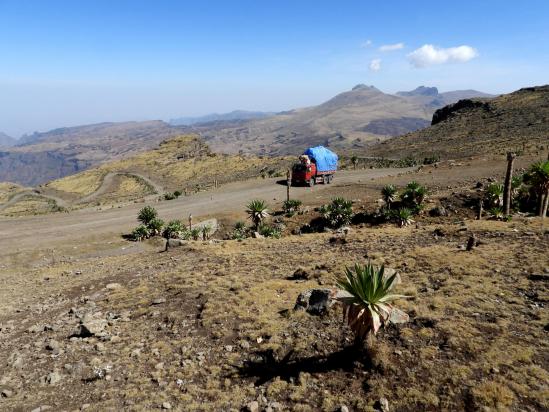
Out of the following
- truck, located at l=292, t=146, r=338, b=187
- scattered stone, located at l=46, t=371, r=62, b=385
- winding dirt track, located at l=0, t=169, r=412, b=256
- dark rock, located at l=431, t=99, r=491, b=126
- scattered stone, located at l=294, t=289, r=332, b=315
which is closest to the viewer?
scattered stone, located at l=46, t=371, r=62, b=385

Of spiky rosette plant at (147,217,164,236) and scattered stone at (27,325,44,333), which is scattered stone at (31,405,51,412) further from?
spiky rosette plant at (147,217,164,236)

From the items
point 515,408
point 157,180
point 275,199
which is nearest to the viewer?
point 515,408

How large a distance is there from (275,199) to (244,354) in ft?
110

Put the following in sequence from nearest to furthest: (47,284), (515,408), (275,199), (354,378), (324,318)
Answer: (515,408) → (354,378) → (324,318) → (47,284) → (275,199)

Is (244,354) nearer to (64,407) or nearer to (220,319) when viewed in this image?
(220,319)

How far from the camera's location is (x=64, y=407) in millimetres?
11039

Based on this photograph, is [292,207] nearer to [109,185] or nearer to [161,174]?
[161,174]

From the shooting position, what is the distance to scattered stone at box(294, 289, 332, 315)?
45.8ft

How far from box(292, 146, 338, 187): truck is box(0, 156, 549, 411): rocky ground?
28.4 metres

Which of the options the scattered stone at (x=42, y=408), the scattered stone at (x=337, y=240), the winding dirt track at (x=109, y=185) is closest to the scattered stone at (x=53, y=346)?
the scattered stone at (x=42, y=408)

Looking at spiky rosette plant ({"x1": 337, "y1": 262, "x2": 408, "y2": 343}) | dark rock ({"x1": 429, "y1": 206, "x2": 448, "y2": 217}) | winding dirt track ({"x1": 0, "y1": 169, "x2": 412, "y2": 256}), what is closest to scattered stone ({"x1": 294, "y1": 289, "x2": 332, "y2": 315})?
spiky rosette plant ({"x1": 337, "y1": 262, "x2": 408, "y2": 343})

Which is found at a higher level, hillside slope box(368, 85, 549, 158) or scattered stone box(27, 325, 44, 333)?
hillside slope box(368, 85, 549, 158)

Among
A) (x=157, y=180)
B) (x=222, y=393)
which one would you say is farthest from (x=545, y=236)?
(x=157, y=180)

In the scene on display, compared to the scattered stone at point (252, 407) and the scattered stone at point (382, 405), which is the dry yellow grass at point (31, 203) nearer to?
the scattered stone at point (252, 407)
